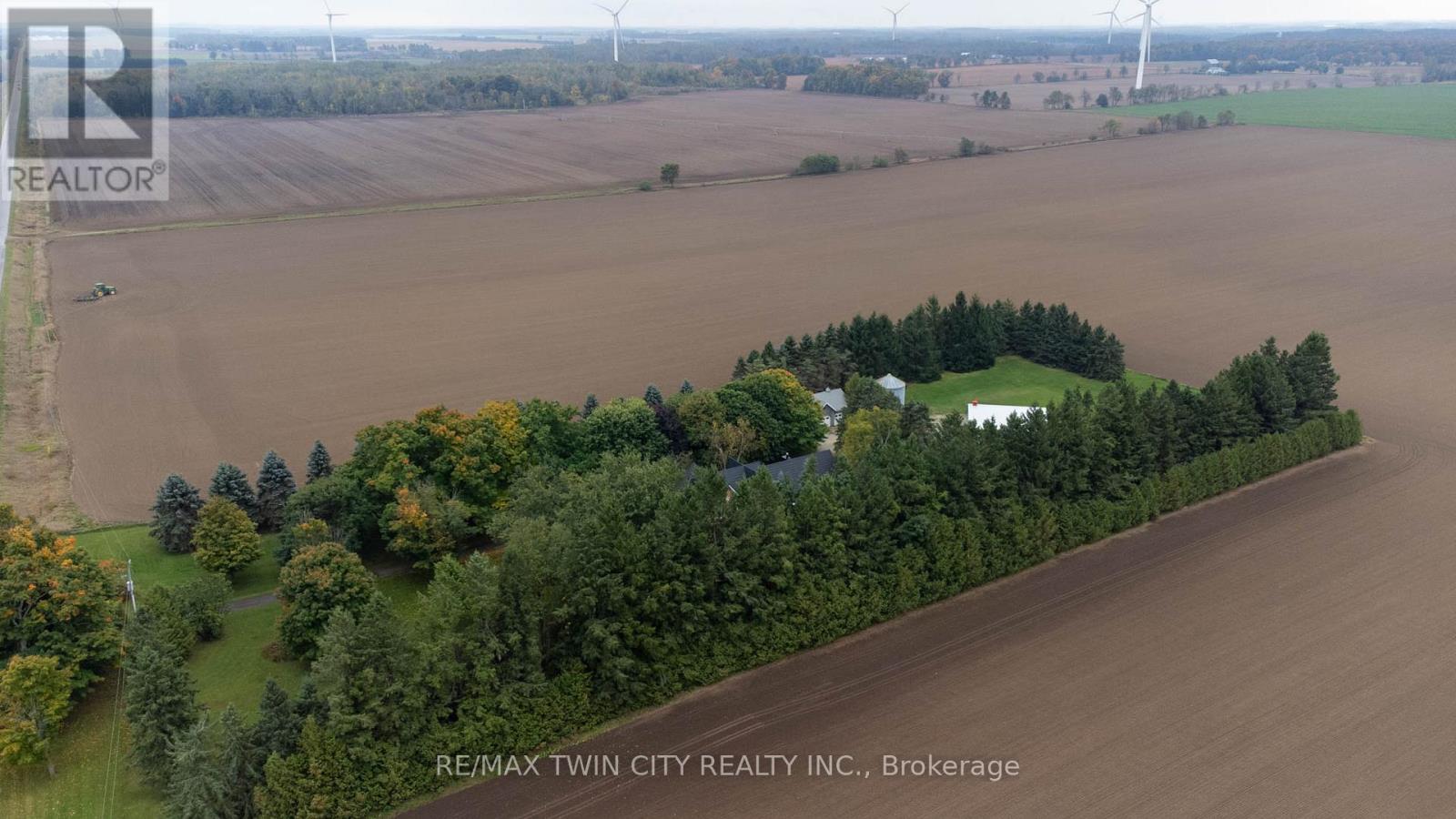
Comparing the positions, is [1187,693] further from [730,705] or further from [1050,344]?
[1050,344]

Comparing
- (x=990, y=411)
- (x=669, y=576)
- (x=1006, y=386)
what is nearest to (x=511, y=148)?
(x=1006, y=386)

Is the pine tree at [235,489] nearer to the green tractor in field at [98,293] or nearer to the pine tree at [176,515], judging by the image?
the pine tree at [176,515]

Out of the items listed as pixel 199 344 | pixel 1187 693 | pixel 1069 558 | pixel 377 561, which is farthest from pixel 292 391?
pixel 1187 693

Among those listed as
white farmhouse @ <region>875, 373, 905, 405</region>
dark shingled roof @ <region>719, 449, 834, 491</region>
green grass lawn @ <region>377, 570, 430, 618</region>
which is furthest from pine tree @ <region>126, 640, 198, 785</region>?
white farmhouse @ <region>875, 373, 905, 405</region>

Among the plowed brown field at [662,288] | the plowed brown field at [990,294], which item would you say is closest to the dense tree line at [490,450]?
the plowed brown field at [662,288]

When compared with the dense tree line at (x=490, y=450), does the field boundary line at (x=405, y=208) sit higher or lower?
higher

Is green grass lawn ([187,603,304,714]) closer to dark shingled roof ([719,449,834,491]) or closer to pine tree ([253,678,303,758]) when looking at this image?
pine tree ([253,678,303,758])

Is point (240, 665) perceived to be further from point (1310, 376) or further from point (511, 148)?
point (511, 148)
